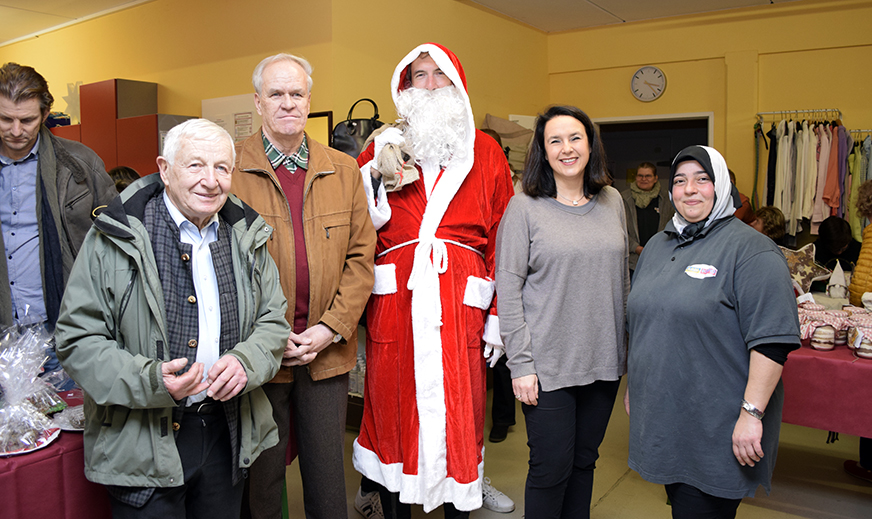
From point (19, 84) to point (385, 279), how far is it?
131 centimetres

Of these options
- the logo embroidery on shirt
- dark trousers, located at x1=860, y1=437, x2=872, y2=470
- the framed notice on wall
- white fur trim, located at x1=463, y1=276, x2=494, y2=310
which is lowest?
dark trousers, located at x1=860, y1=437, x2=872, y2=470

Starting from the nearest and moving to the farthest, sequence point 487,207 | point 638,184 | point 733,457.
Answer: point 733,457 < point 487,207 < point 638,184

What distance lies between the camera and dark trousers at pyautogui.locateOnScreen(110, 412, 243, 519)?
151cm

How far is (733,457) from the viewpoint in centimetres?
172

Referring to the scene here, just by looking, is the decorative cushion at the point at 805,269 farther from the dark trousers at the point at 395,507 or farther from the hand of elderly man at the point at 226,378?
the hand of elderly man at the point at 226,378

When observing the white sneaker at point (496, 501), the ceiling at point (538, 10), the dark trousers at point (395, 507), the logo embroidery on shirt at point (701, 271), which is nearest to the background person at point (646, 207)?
the ceiling at point (538, 10)

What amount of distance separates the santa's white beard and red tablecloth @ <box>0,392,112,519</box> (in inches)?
56.1

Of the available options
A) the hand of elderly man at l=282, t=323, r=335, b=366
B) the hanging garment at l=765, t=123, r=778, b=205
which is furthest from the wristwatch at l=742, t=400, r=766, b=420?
the hanging garment at l=765, t=123, r=778, b=205

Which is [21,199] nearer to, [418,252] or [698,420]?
[418,252]

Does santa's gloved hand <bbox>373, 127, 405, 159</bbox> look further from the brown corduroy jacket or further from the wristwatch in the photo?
the wristwatch

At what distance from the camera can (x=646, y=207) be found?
6.07 metres

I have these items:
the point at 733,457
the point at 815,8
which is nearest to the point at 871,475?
the point at 733,457

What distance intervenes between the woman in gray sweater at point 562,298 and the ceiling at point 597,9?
14.7 ft

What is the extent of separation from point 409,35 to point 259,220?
398cm
